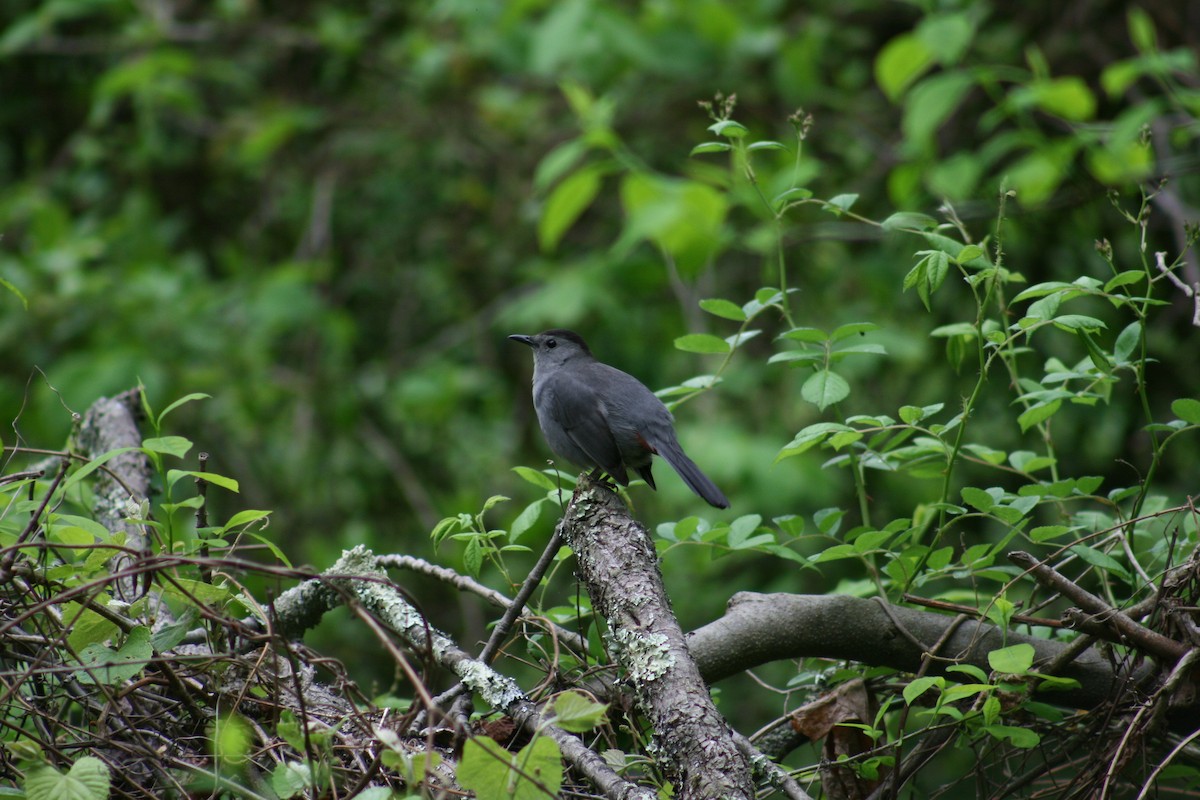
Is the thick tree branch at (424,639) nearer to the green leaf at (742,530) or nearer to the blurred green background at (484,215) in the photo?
the green leaf at (742,530)

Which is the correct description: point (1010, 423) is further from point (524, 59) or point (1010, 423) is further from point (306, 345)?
point (306, 345)

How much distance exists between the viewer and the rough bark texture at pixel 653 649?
1664 mm

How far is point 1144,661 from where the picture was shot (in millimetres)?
2084

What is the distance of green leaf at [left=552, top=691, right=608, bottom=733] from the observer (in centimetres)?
146

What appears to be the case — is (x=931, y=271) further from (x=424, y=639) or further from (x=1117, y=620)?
(x=424, y=639)

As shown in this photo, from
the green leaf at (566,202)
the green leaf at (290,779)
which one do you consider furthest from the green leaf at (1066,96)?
the green leaf at (290,779)

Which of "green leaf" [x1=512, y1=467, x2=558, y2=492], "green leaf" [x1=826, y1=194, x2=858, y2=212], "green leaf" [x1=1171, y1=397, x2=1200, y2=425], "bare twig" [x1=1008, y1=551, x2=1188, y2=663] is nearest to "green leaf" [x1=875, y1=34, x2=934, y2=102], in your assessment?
"green leaf" [x1=826, y1=194, x2=858, y2=212]

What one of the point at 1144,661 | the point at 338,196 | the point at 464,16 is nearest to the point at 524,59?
the point at 464,16

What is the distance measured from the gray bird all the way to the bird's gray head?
1.09 ft

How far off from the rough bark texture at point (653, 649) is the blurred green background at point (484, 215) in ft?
6.68

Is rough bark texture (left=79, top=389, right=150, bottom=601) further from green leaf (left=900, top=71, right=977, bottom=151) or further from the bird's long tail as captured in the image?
green leaf (left=900, top=71, right=977, bottom=151)

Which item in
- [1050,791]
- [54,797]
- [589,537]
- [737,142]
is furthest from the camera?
[737,142]

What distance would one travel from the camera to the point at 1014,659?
69.9 inches

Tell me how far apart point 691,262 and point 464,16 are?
132 inches
